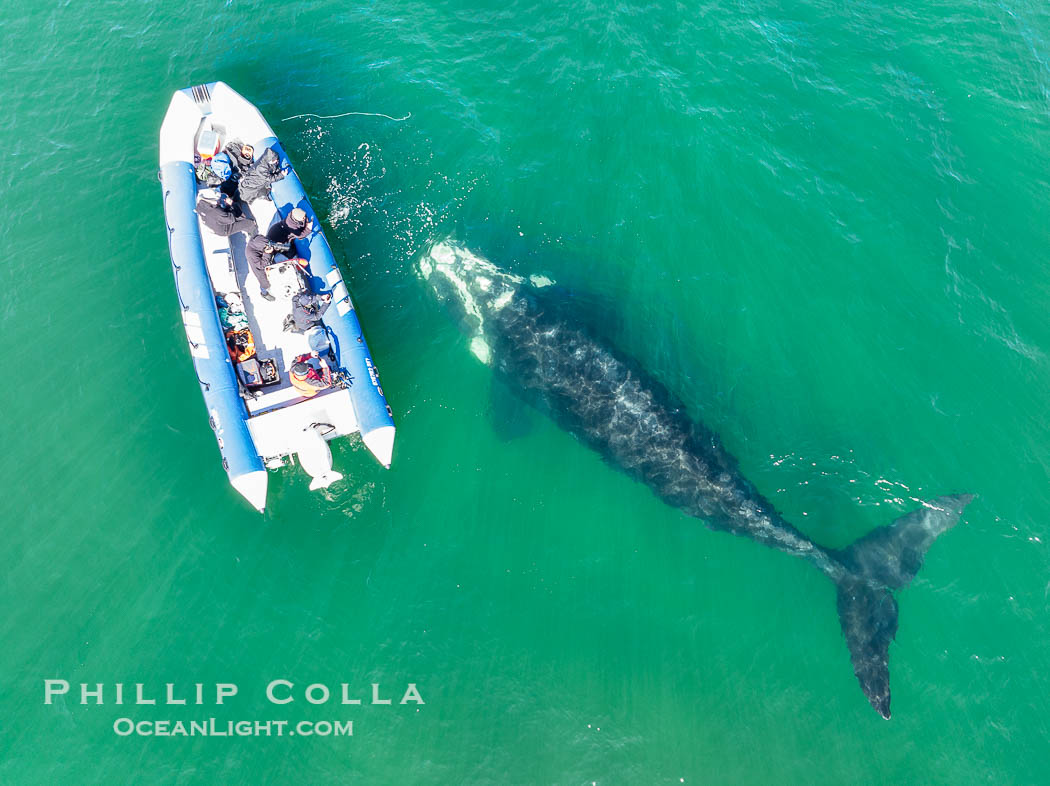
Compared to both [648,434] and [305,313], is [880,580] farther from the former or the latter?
[305,313]

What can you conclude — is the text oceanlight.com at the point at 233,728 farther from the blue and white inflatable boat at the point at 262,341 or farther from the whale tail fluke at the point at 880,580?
the whale tail fluke at the point at 880,580

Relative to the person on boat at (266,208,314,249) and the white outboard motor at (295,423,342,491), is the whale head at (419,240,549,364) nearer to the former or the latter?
the person on boat at (266,208,314,249)

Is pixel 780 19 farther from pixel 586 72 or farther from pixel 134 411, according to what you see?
Answer: pixel 134 411

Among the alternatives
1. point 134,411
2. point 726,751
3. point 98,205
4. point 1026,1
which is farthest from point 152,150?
point 1026,1

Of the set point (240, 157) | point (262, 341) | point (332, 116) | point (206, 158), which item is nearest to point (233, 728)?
point (262, 341)

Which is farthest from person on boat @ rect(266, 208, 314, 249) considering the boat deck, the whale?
the whale
